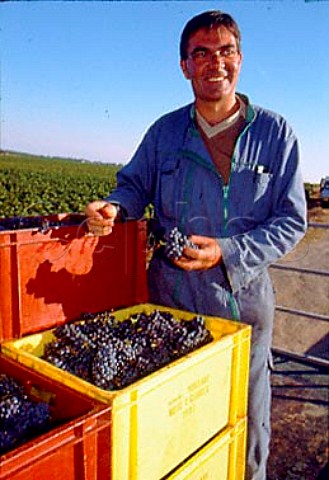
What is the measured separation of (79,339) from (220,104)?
116 cm

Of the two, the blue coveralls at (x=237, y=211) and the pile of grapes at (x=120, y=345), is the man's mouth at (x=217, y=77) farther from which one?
the pile of grapes at (x=120, y=345)

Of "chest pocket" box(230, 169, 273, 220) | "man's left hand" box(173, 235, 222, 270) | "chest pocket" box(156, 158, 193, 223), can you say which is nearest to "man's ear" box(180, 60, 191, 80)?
"chest pocket" box(156, 158, 193, 223)

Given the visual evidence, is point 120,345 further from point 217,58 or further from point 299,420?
point 299,420

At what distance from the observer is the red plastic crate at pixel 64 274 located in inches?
65.3

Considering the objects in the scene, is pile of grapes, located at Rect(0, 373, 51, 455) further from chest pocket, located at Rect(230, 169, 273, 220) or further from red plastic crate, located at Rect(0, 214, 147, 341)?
chest pocket, located at Rect(230, 169, 273, 220)

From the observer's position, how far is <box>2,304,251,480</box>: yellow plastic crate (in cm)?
125

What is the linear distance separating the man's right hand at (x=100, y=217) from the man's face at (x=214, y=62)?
637mm

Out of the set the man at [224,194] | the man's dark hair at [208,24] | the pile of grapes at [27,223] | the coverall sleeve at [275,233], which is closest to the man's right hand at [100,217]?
the man at [224,194]

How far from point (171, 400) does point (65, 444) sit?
434 millimetres

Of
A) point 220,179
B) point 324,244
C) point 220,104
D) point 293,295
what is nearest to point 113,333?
point 220,179

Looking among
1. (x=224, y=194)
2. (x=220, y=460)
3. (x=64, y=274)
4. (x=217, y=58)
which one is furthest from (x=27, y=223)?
(x=220, y=460)

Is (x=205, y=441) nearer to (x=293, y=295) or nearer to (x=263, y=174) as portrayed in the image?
(x=263, y=174)

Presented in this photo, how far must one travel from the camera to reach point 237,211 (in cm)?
206

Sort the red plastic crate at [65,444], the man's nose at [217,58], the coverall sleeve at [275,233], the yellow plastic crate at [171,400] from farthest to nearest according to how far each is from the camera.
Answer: the man's nose at [217,58] < the coverall sleeve at [275,233] < the yellow plastic crate at [171,400] < the red plastic crate at [65,444]
